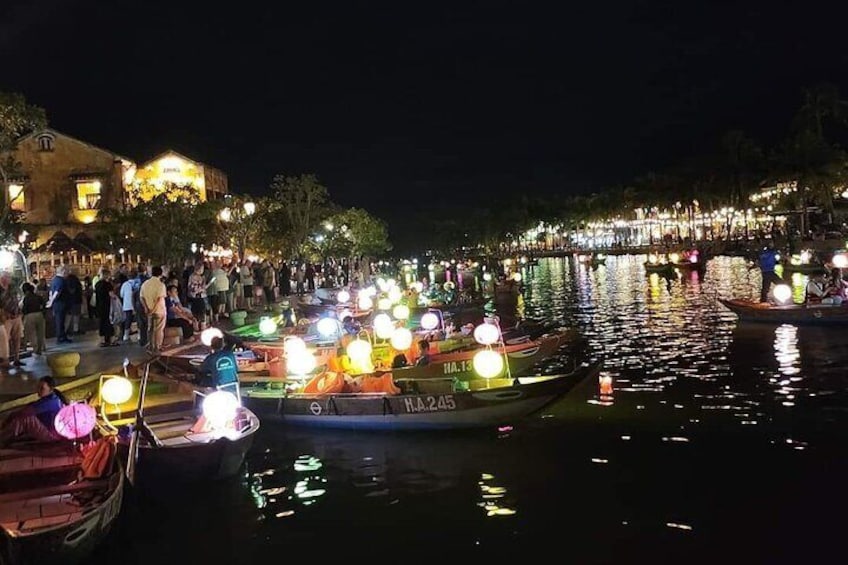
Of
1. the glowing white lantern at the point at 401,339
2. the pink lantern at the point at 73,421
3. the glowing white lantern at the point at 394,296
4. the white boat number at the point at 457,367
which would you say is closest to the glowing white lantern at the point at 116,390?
the pink lantern at the point at 73,421

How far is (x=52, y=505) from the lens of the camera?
31.2 ft

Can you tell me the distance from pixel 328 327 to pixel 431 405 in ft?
25.4

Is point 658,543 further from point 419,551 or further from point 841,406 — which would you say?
point 841,406

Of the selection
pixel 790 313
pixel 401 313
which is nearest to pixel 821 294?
pixel 790 313

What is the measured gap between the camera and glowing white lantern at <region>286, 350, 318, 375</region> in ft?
55.4

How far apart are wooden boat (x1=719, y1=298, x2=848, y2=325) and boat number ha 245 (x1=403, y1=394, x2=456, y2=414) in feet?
56.4

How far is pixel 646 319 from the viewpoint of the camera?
32.9 metres

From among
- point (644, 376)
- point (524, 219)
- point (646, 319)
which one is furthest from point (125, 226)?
point (524, 219)

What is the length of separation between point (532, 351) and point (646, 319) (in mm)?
15088

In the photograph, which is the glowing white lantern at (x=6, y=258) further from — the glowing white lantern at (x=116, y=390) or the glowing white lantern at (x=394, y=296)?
the glowing white lantern at (x=394, y=296)

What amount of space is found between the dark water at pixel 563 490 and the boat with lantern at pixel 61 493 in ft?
2.83

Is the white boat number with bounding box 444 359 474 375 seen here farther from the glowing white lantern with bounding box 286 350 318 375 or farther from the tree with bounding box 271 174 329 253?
the tree with bounding box 271 174 329 253

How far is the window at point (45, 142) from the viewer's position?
45938 millimetres

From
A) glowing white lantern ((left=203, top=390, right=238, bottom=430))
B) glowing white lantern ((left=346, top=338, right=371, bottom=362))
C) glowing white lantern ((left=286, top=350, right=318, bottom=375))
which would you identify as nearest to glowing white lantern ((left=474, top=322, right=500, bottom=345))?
glowing white lantern ((left=346, top=338, right=371, bottom=362))
